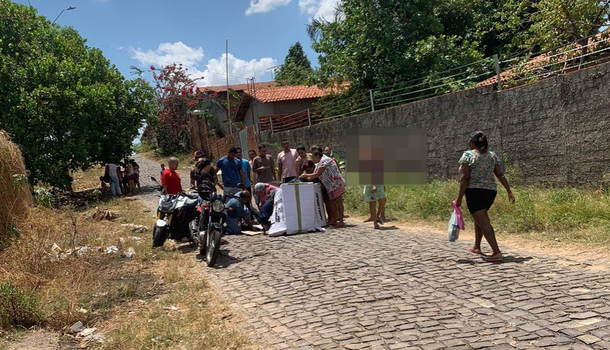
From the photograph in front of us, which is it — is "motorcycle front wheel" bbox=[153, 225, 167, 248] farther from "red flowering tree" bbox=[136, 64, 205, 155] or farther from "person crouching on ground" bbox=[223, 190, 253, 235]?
"red flowering tree" bbox=[136, 64, 205, 155]

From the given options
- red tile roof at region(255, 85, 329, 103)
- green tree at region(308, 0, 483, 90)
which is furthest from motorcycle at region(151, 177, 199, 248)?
red tile roof at region(255, 85, 329, 103)

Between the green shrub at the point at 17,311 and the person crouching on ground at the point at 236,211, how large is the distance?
12.8 ft

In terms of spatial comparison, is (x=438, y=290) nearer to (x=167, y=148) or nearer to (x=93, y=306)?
(x=93, y=306)

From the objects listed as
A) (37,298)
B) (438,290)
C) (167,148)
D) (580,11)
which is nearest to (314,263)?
(438,290)

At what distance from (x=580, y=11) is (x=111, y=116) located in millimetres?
16174

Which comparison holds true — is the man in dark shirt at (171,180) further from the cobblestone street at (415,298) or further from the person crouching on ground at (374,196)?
the person crouching on ground at (374,196)

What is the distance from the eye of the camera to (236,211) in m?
8.55

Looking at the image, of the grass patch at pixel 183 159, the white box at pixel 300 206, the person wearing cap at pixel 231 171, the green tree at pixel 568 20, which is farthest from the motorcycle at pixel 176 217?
the grass patch at pixel 183 159

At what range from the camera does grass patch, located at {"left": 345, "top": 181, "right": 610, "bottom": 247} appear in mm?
6953

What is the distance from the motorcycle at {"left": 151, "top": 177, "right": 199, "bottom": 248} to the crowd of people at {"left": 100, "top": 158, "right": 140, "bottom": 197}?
1142 cm

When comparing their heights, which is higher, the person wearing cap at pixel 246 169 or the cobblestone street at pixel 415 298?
the person wearing cap at pixel 246 169

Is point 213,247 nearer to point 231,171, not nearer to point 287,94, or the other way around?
point 231,171

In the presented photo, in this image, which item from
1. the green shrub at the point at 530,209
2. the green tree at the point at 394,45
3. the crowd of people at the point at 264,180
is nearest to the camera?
the green shrub at the point at 530,209

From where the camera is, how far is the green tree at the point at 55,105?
16031mm
